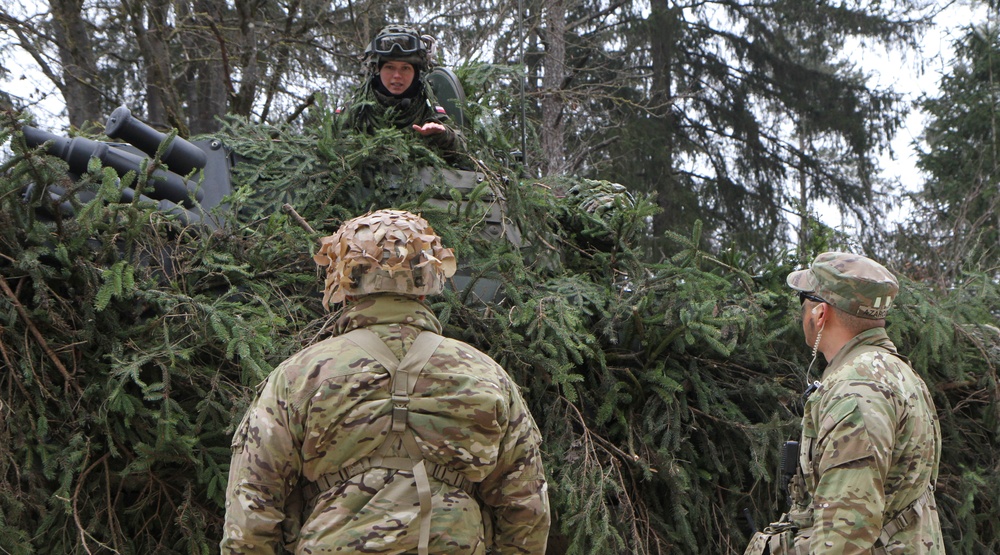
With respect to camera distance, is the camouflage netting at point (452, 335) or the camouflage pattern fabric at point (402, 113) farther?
the camouflage pattern fabric at point (402, 113)

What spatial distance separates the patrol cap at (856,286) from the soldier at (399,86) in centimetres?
300

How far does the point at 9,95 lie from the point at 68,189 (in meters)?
7.24

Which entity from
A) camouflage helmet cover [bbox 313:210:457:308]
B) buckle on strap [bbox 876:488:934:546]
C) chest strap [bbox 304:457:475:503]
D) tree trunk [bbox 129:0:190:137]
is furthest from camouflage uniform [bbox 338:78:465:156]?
tree trunk [bbox 129:0:190:137]

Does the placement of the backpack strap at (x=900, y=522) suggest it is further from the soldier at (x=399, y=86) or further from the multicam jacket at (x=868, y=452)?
the soldier at (x=399, y=86)

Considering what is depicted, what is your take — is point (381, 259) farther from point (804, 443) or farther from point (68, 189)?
point (68, 189)

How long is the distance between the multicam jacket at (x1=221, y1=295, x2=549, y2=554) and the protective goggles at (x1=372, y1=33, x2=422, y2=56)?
358 cm

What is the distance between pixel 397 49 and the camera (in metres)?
6.45

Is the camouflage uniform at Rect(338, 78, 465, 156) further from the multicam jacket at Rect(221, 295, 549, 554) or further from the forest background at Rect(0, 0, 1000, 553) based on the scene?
the multicam jacket at Rect(221, 295, 549, 554)

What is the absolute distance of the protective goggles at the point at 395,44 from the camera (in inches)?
254

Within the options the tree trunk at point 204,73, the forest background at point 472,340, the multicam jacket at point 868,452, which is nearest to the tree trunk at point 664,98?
the tree trunk at point 204,73

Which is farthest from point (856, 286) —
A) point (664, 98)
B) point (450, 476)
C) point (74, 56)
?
point (664, 98)

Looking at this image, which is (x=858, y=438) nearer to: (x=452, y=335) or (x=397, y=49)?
(x=452, y=335)

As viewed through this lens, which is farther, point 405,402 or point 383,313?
point 383,313

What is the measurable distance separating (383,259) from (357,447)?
1.82 feet
